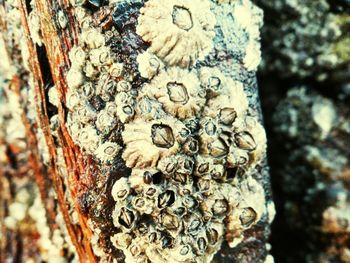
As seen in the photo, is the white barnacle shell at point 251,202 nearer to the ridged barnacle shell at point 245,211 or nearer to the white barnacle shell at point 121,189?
the ridged barnacle shell at point 245,211

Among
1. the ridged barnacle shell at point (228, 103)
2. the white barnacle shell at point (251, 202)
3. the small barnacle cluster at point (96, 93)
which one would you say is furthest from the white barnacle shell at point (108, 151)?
the white barnacle shell at point (251, 202)

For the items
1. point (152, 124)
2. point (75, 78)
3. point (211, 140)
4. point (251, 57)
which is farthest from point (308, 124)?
point (75, 78)

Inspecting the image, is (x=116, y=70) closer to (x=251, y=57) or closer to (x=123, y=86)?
(x=123, y=86)

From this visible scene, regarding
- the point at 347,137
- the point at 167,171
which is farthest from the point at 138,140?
the point at 347,137

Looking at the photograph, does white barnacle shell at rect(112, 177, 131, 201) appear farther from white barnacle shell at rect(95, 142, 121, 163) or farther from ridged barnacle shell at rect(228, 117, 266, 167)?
ridged barnacle shell at rect(228, 117, 266, 167)

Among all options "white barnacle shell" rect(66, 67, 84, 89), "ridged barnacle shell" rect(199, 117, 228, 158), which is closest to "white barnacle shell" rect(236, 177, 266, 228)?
"ridged barnacle shell" rect(199, 117, 228, 158)

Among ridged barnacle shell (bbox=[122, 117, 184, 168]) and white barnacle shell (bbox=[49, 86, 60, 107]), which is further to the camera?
white barnacle shell (bbox=[49, 86, 60, 107])

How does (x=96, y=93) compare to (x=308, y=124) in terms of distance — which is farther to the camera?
(x=308, y=124)
